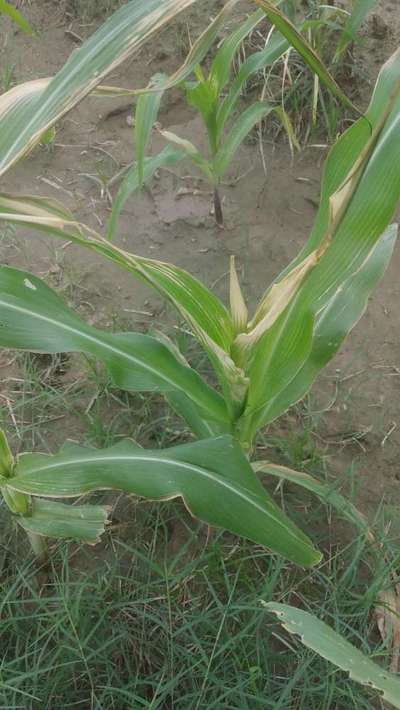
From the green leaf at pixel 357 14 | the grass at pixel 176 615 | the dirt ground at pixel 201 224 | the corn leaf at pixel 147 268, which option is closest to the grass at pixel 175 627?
the grass at pixel 176 615

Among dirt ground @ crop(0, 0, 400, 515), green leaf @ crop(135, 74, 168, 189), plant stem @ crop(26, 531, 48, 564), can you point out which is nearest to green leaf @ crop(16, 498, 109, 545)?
plant stem @ crop(26, 531, 48, 564)

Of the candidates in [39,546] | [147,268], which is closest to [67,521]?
[39,546]

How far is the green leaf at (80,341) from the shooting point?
102 cm

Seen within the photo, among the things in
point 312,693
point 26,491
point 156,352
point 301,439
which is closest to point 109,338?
point 156,352

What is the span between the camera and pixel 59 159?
182 centimetres

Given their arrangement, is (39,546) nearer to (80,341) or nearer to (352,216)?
(80,341)

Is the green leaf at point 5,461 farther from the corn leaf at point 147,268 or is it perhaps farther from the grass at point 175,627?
the corn leaf at point 147,268

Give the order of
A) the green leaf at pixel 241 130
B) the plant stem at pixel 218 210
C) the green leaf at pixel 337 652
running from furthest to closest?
the plant stem at pixel 218 210 → the green leaf at pixel 241 130 → the green leaf at pixel 337 652

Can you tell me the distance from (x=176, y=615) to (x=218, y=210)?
0.95 m

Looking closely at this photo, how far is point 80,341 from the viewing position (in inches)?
40.4

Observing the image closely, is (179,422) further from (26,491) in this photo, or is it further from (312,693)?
(312,693)

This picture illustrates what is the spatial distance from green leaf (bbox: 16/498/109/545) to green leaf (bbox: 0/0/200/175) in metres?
0.52

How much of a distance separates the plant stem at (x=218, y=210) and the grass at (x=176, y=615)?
653 mm

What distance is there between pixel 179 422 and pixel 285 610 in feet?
2.05
